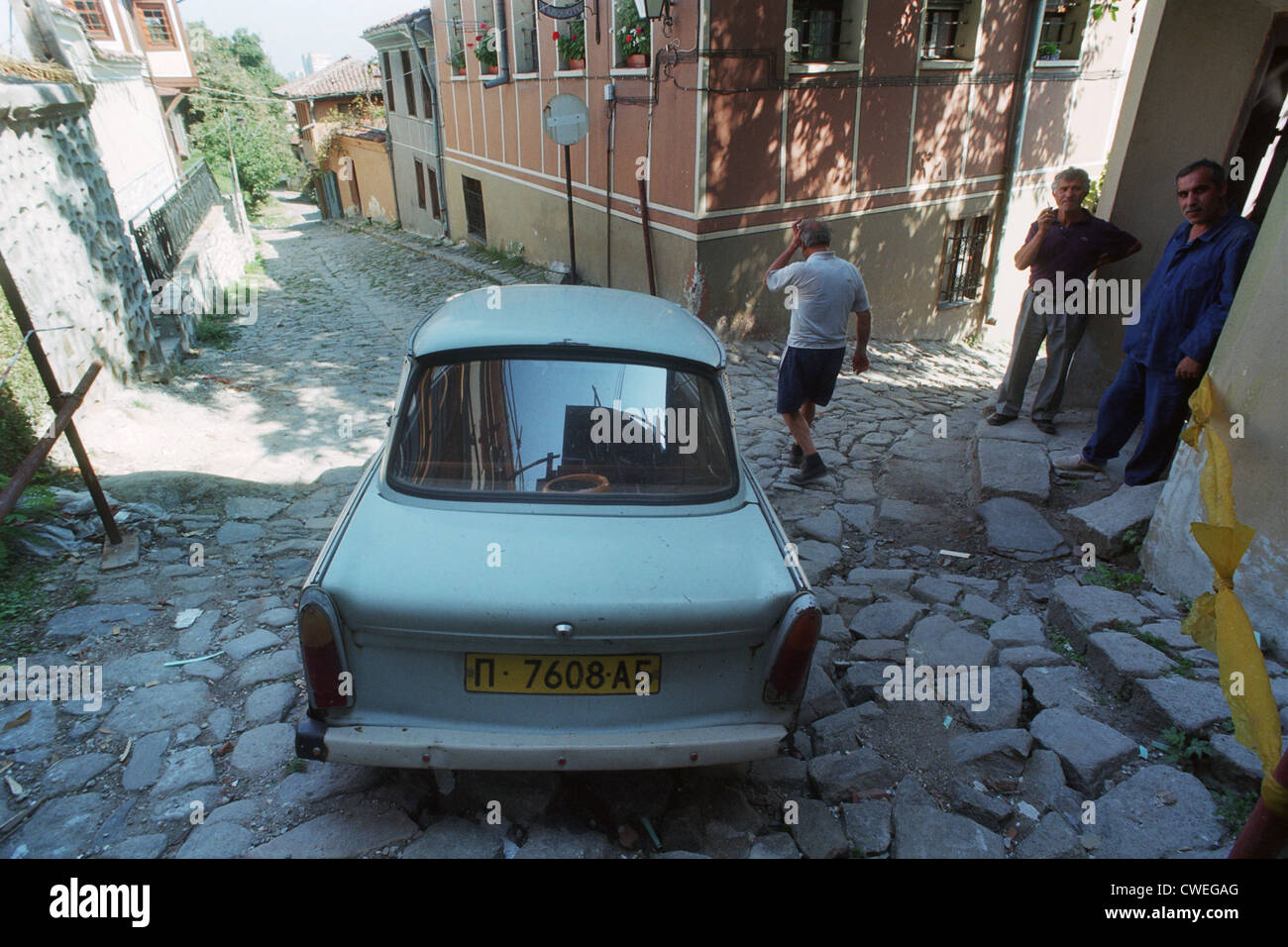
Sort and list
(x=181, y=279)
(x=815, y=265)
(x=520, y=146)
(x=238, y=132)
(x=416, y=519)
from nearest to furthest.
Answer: (x=416, y=519)
(x=815, y=265)
(x=181, y=279)
(x=520, y=146)
(x=238, y=132)

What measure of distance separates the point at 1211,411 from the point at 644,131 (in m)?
9.08

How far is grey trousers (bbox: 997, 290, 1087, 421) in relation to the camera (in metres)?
6.04

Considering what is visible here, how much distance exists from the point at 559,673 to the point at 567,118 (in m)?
11.0

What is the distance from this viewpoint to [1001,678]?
354 centimetres

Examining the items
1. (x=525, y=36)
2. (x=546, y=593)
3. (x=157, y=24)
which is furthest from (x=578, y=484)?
(x=157, y=24)

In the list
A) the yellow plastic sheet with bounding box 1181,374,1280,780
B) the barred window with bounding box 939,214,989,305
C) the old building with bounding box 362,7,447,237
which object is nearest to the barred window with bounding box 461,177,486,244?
the old building with bounding box 362,7,447,237

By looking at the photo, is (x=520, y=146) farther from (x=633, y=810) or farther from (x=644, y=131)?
(x=633, y=810)

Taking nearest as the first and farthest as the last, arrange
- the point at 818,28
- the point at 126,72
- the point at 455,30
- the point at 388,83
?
the point at 818,28 → the point at 455,30 → the point at 126,72 → the point at 388,83

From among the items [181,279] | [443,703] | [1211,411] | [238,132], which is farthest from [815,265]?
[238,132]

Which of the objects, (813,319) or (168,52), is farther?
(168,52)
